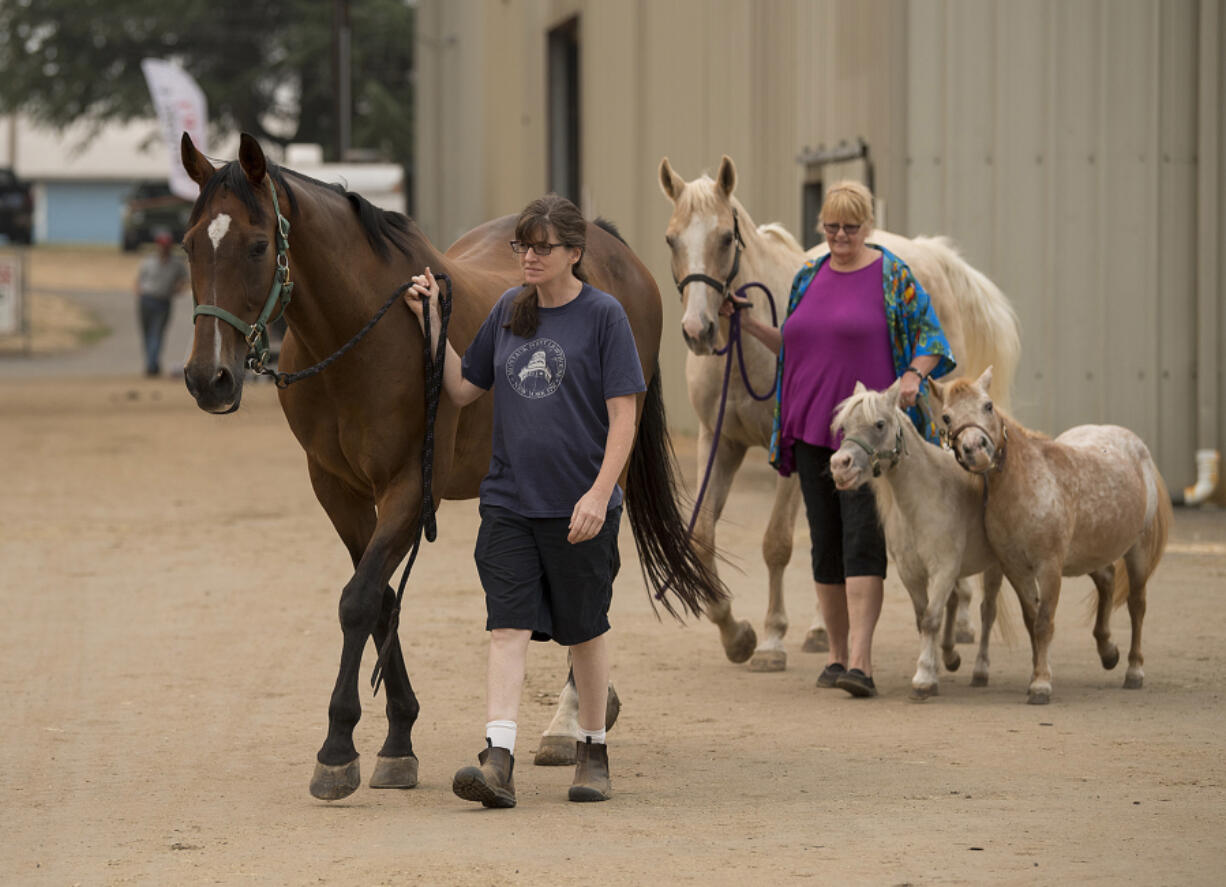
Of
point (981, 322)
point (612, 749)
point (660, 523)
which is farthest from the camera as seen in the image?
point (981, 322)

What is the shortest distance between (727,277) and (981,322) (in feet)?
6.43

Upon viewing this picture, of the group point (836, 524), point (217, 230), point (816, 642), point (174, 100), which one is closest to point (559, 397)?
point (217, 230)

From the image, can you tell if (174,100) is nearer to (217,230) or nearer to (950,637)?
(950,637)

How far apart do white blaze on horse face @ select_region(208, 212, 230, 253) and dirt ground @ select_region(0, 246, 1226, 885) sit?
39.3 inches

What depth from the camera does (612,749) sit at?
→ 625cm

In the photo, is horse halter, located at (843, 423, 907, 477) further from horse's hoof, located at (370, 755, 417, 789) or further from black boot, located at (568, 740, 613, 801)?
horse's hoof, located at (370, 755, 417, 789)

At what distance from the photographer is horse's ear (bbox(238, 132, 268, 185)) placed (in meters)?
5.11

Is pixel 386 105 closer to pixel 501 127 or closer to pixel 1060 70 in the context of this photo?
pixel 501 127

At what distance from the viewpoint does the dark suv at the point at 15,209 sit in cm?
4700

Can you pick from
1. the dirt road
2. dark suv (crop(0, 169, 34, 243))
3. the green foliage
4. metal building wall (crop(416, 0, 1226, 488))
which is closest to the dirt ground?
the dirt road

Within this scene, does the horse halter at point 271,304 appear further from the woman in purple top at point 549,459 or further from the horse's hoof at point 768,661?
the horse's hoof at point 768,661

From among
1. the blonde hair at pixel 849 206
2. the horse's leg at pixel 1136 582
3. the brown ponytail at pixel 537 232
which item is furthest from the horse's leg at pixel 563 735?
the horse's leg at pixel 1136 582

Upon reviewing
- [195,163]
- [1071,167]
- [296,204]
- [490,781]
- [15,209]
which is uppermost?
[15,209]

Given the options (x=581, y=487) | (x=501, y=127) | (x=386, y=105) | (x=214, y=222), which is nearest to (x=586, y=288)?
(x=581, y=487)
